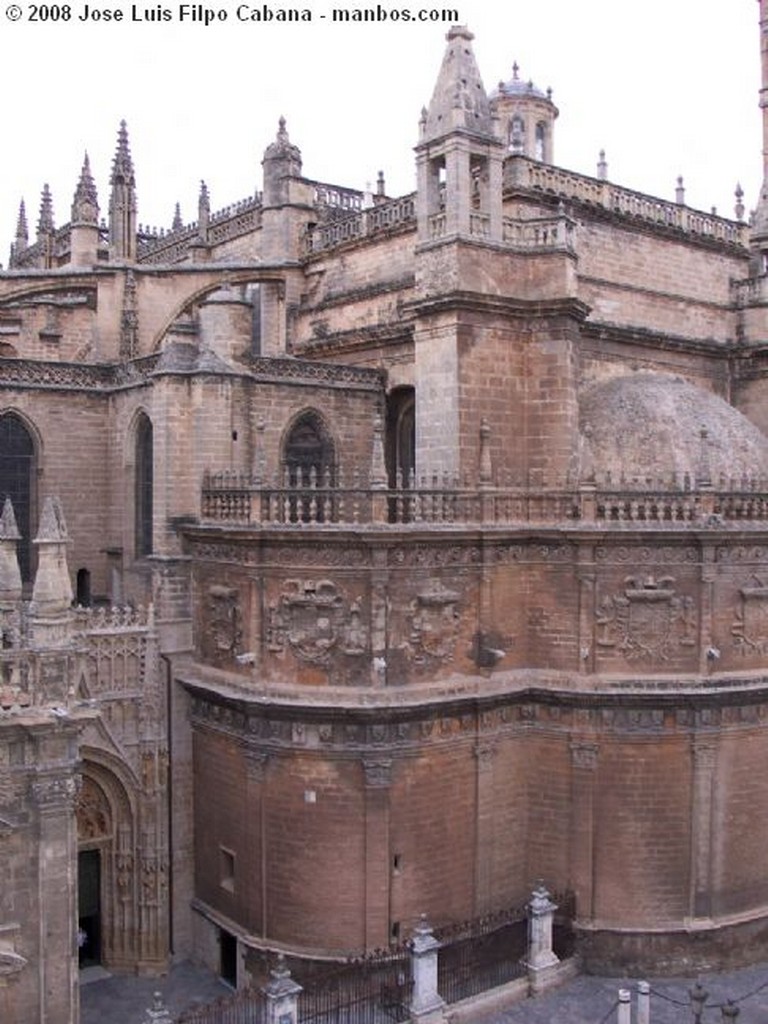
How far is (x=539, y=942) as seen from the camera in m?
19.8

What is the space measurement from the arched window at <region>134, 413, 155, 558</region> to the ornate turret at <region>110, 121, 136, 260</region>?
894 centimetres

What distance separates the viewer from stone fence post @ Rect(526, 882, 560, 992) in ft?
64.3

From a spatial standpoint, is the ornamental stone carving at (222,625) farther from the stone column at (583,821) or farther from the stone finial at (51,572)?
the stone column at (583,821)

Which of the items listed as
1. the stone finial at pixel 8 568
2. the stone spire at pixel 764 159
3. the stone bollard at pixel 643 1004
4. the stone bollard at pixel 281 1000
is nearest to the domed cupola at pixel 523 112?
the stone spire at pixel 764 159

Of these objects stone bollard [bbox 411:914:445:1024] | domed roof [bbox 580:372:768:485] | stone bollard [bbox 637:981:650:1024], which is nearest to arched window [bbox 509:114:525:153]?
domed roof [bbox 580:372:768:485]

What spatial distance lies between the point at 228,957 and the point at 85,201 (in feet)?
77.8

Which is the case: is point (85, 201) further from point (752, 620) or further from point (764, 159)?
point (752, 620)

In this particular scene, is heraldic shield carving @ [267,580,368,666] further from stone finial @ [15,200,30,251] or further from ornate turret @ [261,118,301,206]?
stone finial @ [15,200,30,251]

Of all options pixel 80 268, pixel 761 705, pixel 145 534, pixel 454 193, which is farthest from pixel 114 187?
pixel 761 705

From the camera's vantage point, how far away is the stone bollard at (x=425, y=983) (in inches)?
710

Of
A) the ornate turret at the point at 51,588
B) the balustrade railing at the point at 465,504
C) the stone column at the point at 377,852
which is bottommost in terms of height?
the stone column at the point at 377,852

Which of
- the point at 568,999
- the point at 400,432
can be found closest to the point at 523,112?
the point at 400,432

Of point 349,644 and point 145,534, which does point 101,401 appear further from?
point 349,644

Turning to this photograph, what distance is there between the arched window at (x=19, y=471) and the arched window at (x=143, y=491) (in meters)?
2.27
